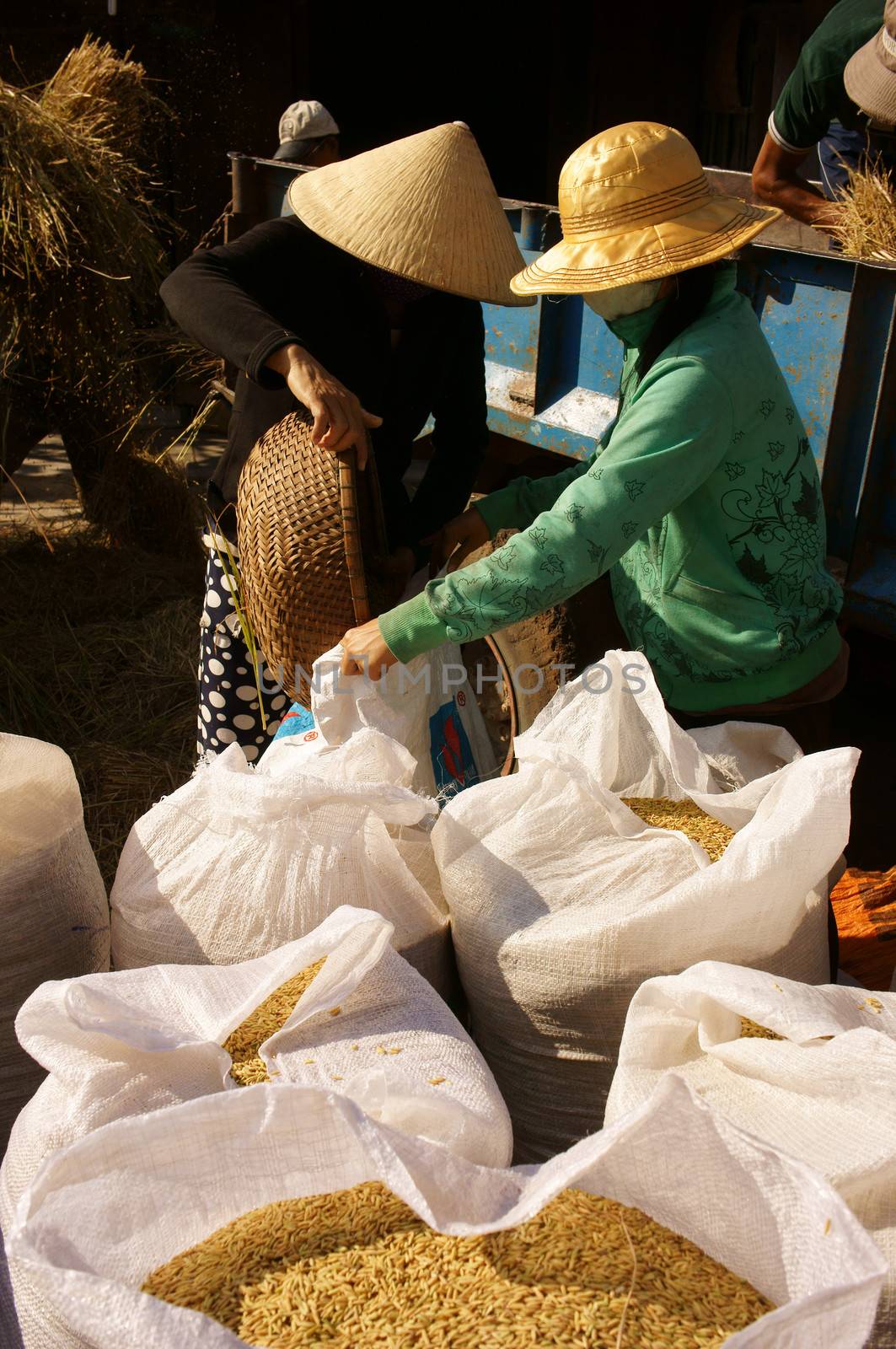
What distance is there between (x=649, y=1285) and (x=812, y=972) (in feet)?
2.00

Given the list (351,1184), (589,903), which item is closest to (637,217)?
(589,903)

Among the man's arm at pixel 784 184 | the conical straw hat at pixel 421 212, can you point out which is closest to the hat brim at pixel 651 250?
the conical straw hat at pixel 421 212

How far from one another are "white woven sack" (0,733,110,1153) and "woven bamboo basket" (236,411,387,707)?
1.41ft

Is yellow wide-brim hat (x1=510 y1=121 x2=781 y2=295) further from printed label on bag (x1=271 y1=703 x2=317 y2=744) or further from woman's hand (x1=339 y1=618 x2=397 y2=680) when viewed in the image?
printed label on bag (x1=271 y1=703 x2=317 y2=744)

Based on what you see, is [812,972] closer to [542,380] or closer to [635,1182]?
[635,1182]

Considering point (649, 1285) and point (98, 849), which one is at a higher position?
point (649, 1285)

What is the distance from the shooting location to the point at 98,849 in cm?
283


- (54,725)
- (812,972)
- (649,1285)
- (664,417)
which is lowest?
(54,725)

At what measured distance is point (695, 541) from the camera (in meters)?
1.97

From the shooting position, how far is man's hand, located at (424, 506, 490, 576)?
2.32m

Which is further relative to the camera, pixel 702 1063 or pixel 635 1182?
pixel 702 1063

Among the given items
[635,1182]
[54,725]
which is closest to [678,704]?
[635,1182]

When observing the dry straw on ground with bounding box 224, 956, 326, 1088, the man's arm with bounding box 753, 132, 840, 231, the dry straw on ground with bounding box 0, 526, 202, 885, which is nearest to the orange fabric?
the dry straw on ground with bounding box 224, 956, 326, 1088

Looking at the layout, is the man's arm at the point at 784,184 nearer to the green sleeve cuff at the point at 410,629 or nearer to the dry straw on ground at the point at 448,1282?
the green sleeve cuff at the point at 410,629
